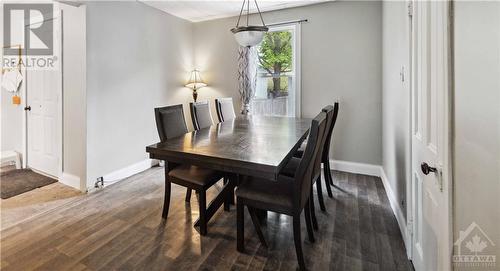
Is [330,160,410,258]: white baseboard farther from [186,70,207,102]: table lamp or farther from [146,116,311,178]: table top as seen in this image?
[186,70,207,102]: table lamp

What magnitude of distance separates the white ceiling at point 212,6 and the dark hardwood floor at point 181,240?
2.90 meters

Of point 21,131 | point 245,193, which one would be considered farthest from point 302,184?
point 21,131

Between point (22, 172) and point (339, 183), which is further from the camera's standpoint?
point (22, 172)

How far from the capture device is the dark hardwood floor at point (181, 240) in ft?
5.79

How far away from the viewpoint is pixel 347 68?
365 centimetres

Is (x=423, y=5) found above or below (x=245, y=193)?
above

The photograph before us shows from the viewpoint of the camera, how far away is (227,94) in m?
4.60

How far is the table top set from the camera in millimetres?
1576

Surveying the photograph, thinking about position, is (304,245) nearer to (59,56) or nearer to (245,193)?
(245,193)

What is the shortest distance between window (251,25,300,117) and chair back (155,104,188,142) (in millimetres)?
2028

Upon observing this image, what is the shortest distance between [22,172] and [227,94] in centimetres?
339

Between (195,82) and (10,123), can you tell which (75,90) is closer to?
(195,82)

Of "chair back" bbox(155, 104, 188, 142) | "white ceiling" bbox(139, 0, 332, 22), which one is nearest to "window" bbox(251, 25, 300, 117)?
"white ceiling" bbox(139, 0, 332, 22)

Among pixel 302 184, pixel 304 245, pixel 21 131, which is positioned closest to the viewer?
pixel 302 184
